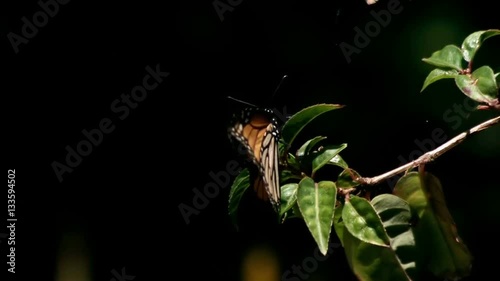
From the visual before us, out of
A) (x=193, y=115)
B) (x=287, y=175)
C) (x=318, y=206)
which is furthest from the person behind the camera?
(x=193, y=115)

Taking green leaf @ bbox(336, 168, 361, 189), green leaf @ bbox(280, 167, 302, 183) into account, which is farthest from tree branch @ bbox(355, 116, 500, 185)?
green leaf @ bbox(280, 167, 302, 183)

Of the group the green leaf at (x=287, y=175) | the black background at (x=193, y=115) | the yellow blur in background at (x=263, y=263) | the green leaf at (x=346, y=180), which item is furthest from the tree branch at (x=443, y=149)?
the yellow blur in background at (x=263, y=263)

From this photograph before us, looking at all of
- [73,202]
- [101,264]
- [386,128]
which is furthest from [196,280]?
[386,128]

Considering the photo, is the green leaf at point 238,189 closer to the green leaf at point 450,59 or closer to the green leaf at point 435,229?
the green leaf at point 435,229

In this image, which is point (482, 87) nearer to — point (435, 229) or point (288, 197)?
point (435, 229)

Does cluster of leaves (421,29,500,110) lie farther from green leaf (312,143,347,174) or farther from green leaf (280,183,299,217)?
green leaf (280,183,299,217)

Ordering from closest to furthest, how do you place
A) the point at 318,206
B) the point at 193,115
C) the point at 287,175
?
the point at 318,206 → the point at 287,175 → the point at 193,115

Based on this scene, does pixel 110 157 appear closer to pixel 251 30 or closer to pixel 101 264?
pixel 101 264

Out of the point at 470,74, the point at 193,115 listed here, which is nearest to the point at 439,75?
the point at 470,74
